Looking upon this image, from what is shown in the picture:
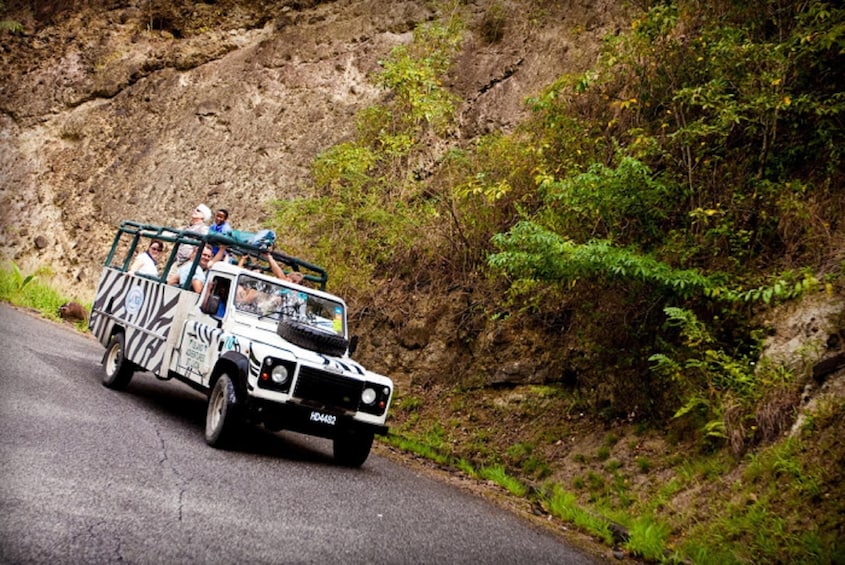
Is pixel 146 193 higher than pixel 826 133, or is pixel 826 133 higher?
pixel 826 133

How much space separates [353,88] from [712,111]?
41.8 feet

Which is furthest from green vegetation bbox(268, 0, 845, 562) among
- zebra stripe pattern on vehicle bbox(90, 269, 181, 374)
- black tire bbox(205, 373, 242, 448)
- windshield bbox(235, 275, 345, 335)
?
zebra stripe pattern on vehicle bbox(90, 269, 181, 374)

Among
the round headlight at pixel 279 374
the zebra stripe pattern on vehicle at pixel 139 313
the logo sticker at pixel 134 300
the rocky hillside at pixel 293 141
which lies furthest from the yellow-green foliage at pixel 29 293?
the round headlight at pixel 279 374

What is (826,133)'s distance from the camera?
8.33 metres

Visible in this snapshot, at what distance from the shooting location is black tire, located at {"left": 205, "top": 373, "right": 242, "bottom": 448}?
655 centimetres

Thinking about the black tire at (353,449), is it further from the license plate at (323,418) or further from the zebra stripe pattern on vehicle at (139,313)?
the zebra stripe pattern on vehicle at (139,313)

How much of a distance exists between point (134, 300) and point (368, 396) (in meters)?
4.28

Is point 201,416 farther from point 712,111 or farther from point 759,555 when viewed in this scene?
point 712,111

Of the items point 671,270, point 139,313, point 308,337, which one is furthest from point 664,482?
point 139,313

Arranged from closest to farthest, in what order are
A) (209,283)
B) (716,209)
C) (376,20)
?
(209,283) → (716,209) → (376,20)

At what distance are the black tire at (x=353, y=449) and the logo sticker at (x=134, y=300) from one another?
374 cm

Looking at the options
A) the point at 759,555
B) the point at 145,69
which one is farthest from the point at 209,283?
the point at 145,69

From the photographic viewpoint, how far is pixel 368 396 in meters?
7.24

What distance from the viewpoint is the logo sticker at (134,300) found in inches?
356
